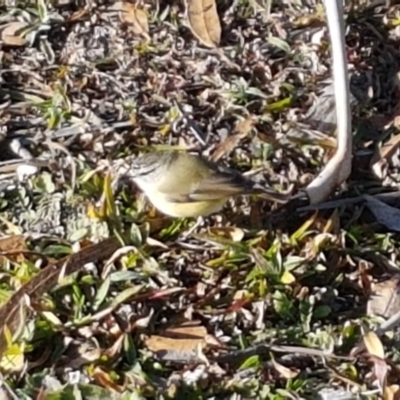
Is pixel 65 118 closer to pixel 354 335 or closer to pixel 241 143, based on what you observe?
pixel 241 143

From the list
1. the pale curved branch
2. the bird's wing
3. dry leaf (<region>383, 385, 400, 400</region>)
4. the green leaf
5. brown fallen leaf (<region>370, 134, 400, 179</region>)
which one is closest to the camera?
dry leaf (<region>383, 385, 400, 400</region>)

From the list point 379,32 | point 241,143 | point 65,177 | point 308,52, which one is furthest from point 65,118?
point 379,32

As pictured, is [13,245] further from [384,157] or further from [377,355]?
[384,157]

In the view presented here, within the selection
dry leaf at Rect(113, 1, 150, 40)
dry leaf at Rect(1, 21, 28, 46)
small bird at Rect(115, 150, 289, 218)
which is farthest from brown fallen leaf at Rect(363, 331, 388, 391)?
dry leaf at Rect(1, 21, 28, 46)

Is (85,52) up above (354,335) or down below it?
above

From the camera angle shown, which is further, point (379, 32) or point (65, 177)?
point (379, 32)

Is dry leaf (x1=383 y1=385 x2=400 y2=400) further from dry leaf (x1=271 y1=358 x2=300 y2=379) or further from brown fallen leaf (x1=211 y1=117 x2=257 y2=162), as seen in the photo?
brown fallen leaf (x1=211 y1=117 x2=257 y2=162)

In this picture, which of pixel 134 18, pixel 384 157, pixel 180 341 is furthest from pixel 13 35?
pixel 180 341

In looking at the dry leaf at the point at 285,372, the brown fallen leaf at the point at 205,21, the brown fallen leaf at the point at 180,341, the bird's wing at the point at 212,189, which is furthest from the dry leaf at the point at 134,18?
the dry leaf at the point at 285,372
